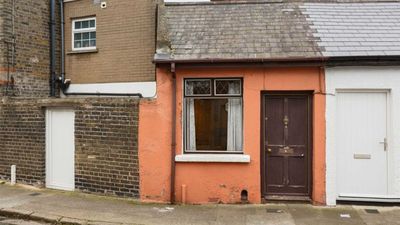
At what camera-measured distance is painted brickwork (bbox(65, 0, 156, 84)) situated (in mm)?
11539

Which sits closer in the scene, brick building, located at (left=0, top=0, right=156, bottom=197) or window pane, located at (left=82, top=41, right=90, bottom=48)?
brick building, located at (left=0, top=0, right=156, bottom=197)

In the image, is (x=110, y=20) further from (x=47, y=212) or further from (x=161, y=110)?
(x=47, y=212)

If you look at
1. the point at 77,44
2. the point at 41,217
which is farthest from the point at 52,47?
the point at 41,217

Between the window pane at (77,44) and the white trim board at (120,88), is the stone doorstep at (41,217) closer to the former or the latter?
the white trim board at (120,88)

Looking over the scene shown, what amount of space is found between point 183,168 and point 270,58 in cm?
287

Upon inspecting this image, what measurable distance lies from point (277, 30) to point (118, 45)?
4.96 meters

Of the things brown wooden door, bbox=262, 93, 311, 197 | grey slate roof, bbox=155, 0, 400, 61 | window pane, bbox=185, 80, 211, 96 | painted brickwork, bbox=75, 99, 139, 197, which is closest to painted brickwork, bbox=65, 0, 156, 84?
grey slate roof, bbox=155, 0, 400, 61

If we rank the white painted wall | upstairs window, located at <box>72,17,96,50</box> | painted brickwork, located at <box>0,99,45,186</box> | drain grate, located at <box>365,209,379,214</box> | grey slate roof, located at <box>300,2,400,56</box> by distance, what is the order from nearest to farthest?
drain grate, located at <box>365,209,379,214</box>, the white painted wall, grey slate roof, located at <box>300,2,400,56</box>, painted brickwork, located at <box>0,99,45,186</box>, upstairs window, located at <box>72,17,96,50</box>

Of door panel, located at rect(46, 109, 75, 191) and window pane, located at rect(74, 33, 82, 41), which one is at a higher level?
window pane, located at rect(74, 33, 82, 41)

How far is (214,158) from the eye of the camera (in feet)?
27.8

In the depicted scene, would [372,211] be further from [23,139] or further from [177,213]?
[23,139]

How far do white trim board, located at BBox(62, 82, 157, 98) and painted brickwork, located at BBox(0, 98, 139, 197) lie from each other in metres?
2.28

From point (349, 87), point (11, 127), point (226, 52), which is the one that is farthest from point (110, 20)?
point (349, 87)

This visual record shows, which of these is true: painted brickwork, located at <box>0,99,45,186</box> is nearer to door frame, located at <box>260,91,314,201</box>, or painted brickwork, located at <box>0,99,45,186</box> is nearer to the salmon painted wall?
the salmon painted wall
